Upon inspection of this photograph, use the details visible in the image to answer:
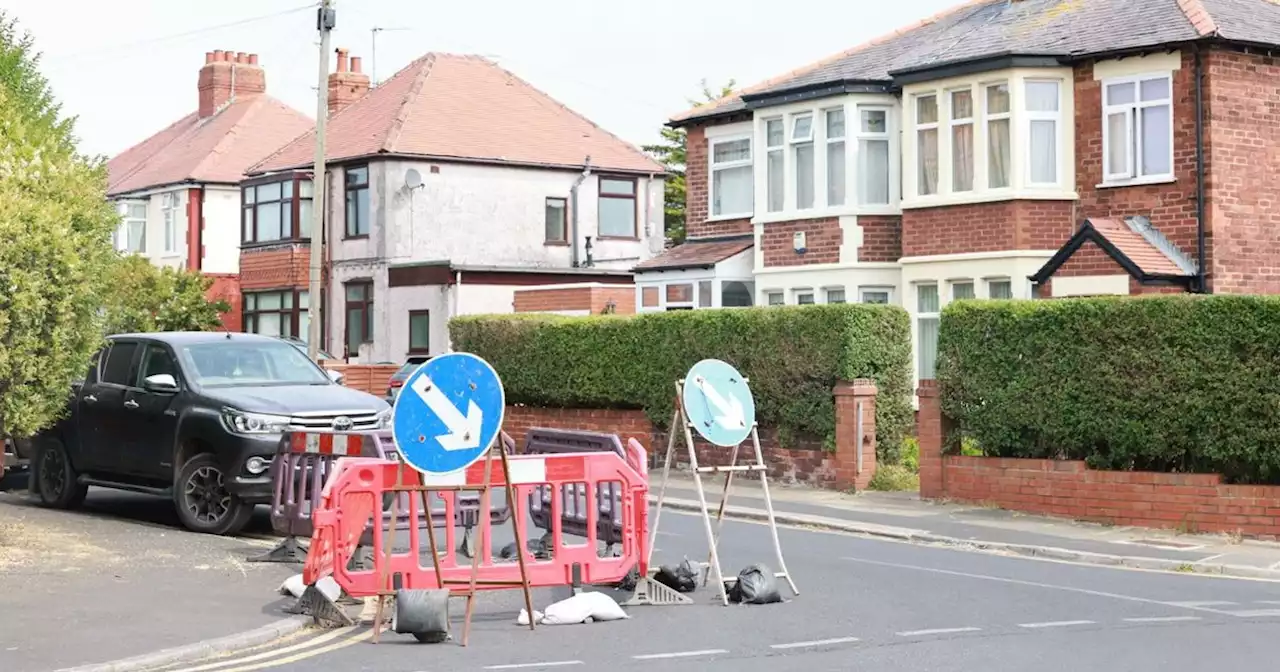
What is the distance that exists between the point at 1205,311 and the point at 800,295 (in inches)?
534

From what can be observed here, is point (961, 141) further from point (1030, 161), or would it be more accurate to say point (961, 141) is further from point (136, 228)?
point (136, 228)

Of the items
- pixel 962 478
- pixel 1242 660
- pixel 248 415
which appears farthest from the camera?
pixel 962 478

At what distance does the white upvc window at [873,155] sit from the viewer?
99.7 ft

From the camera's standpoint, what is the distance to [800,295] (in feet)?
104

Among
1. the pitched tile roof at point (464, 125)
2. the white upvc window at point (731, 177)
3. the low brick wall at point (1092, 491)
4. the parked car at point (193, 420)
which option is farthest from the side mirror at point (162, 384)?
the pitched tile roof at point (464, 125)

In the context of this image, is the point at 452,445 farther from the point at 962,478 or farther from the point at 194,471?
the point at 962,478

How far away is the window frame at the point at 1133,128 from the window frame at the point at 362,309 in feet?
78.6

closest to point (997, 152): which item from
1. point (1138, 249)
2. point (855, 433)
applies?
point (1138, 249)

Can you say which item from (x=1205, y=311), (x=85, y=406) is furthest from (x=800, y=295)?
(x=85, y=406)

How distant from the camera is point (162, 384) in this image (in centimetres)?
1709

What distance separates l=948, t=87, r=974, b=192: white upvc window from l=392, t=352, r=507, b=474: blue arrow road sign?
18652 mm

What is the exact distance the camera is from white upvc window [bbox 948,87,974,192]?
93.2 feet

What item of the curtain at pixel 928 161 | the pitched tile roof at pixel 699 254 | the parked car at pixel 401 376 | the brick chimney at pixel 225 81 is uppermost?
the brick chimney at pixel 225 81

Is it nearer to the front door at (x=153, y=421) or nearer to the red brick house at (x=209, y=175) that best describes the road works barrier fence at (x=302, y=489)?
the front door at (x=153, y=421)
